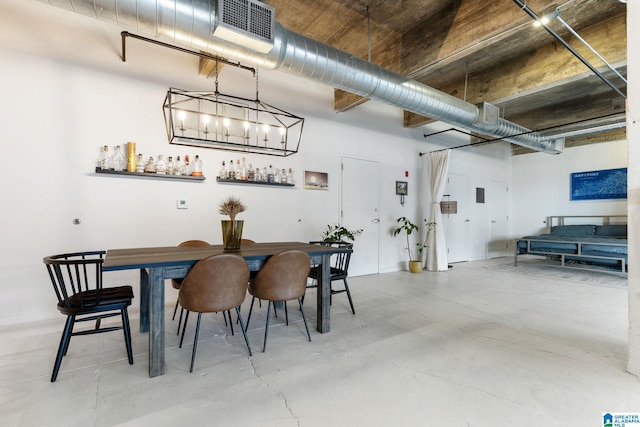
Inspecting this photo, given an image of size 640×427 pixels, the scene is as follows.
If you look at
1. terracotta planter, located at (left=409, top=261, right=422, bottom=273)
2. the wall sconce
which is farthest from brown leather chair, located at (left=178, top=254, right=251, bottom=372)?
the wall sconce

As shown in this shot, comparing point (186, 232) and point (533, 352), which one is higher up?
point (186, 232)

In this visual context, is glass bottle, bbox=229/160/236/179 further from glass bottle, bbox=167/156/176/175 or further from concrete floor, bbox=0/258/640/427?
concrete floor, bbox=0/258/640/427

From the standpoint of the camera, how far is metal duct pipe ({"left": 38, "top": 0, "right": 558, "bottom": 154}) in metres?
1.98

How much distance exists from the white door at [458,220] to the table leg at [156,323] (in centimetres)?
613

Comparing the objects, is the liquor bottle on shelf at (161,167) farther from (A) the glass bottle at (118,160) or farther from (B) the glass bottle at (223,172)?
(B) the glass bottle at (223,172)

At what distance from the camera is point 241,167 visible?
157 inches

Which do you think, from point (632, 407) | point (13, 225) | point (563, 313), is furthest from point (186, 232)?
point (563, 313)

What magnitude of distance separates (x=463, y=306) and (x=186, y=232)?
3603 millimetres

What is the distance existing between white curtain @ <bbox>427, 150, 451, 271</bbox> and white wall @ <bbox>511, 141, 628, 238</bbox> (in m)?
3.96

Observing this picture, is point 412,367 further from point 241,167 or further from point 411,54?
point 411,54

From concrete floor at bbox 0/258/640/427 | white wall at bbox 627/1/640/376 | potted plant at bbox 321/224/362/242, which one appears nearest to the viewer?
concrete floor at bbox 0/258/640/427

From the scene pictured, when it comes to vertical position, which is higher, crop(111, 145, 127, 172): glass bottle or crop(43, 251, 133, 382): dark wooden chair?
crop(111, 145, 127, 172): glass bottle

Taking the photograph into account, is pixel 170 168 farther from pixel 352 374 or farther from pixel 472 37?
pixel 472 37

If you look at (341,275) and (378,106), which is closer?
(341,275)
